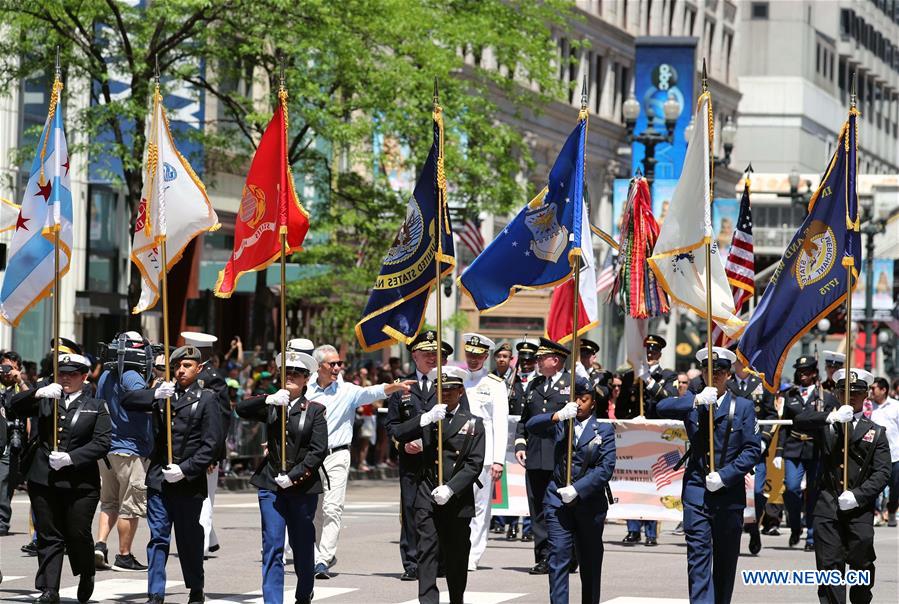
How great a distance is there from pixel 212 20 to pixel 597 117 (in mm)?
41480

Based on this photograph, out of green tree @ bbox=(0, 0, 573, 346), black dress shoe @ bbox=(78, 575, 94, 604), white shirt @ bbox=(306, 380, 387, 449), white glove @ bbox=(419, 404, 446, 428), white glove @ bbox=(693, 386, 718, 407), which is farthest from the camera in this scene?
green tree @ bbox=(0, 0, 573, 346)

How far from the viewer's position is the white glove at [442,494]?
44.0ft

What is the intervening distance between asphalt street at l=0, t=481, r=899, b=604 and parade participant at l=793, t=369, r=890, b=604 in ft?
5.74

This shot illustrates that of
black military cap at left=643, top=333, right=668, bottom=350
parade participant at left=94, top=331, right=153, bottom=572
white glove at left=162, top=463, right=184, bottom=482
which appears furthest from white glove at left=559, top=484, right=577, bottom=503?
black military cap at left=643, top=333, right=668, bottom=350

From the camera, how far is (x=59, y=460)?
13508mm

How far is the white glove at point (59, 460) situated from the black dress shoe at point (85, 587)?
87 centimetres

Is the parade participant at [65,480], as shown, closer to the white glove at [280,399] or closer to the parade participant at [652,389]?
the white glove at [280,399]

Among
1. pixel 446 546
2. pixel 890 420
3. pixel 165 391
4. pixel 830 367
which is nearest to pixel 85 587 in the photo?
pixel 165 391

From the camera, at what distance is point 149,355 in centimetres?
1638

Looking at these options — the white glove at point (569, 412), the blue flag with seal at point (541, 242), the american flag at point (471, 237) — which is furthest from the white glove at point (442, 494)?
the american flag at point (471, 237)

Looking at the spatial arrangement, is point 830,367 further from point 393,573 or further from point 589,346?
point 393,573

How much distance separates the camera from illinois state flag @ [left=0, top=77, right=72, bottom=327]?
15023 mm

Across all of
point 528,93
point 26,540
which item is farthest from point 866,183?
point 26,540

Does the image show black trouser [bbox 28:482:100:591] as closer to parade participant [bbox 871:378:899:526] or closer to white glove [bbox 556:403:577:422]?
white glove [bbox 556:403:577:422]
